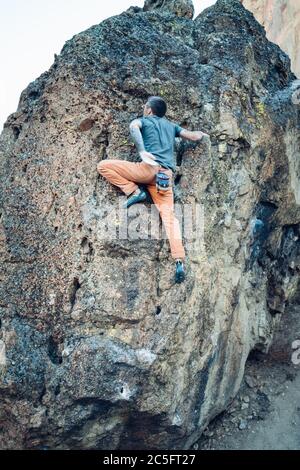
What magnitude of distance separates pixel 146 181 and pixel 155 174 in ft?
0.62

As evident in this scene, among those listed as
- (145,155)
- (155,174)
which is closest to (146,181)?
(155,174)

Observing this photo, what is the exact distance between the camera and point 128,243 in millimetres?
6051

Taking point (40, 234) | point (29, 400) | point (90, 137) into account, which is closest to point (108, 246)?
point (40, 234)

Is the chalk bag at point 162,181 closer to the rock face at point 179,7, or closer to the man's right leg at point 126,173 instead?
the man's right leg at point 126,173

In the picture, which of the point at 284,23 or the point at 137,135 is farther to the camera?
the point at 284,23

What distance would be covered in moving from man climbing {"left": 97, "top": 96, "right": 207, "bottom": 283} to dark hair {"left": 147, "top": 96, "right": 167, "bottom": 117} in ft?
0.41

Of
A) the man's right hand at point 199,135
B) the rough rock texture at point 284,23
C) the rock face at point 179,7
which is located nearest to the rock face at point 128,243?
the man's right hand at point 199,135

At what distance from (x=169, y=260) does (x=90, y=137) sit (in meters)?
2.18

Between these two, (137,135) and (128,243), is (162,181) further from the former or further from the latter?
(128,243)

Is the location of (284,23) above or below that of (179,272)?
above

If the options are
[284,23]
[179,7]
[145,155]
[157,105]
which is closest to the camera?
[145,155]
